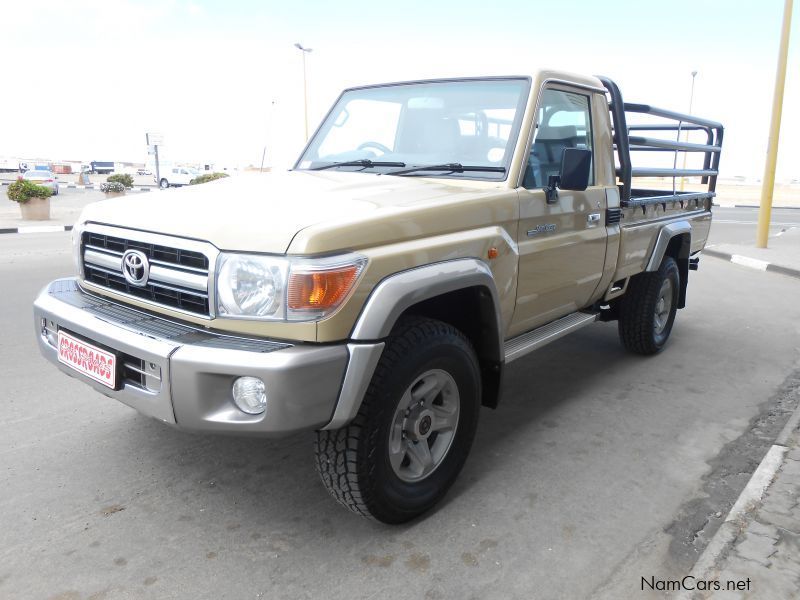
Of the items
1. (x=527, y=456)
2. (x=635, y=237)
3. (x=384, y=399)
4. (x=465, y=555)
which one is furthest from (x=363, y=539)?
(x=635, y=237)

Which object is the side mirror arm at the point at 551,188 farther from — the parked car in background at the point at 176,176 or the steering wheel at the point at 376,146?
the parked car in background at the point at 176,176

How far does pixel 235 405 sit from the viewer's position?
225 centimetres

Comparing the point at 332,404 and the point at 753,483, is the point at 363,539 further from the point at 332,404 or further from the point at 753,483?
the point at 753,483

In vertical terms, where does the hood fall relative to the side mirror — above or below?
below

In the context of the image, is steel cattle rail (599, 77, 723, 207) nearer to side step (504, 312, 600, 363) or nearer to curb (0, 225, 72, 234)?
side step (504, 312, 600, 363)

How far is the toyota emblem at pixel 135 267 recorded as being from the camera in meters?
2.59

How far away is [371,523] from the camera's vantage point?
2736mm

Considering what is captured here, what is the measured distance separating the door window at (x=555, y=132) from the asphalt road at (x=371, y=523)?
4.88 feet

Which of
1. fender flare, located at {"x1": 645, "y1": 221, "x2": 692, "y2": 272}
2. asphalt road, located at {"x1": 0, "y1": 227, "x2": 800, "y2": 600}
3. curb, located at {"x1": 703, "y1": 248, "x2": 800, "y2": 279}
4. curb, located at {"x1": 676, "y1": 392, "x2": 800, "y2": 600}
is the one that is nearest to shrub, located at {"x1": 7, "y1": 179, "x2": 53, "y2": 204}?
asphalt road, located at {"x1": 0, "y1": 227, "x2": 800, "y2": 600}

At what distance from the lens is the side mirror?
3168 millimetres

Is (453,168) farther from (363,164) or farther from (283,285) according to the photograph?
(283,285)

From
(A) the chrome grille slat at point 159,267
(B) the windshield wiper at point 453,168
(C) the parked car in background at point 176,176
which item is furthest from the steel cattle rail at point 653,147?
(C) the parked car in background at point 176,176

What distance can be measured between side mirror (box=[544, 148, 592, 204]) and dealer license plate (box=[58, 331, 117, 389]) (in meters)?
2.22

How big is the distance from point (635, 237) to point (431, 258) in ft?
7.65
